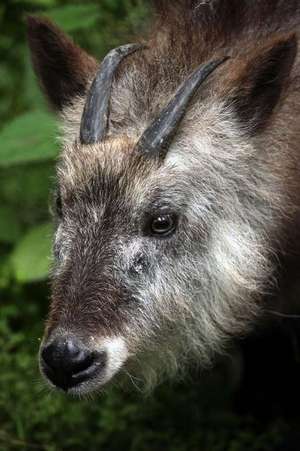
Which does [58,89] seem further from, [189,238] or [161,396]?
[161,396]

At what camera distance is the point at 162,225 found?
4.03 metres

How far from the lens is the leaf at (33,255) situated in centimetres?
525

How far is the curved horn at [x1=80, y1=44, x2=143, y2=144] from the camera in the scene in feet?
13.4

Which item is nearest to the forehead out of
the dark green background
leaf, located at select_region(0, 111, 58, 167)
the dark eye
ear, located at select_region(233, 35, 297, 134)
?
the dark eye

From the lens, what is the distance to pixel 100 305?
12.6 ft

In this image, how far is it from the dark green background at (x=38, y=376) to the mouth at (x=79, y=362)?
116 cm

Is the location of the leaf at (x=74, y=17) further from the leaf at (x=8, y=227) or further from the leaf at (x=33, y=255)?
the leaf at (x=8, y=227)

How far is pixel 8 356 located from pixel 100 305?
1.83 metres

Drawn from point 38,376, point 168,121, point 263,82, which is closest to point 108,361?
point 168,121

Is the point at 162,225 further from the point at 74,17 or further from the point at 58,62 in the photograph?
the point at 74,17

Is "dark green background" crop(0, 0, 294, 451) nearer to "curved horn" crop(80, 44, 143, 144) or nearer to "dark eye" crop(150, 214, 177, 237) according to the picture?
"curved horn" crop(80, 44, 143, 144)

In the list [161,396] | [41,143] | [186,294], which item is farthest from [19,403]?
[186,294]

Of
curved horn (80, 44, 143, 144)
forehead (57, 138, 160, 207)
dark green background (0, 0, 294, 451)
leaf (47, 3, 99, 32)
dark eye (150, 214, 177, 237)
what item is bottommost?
dark green background (0, 0, 294, 451)

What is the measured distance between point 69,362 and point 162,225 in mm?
640
